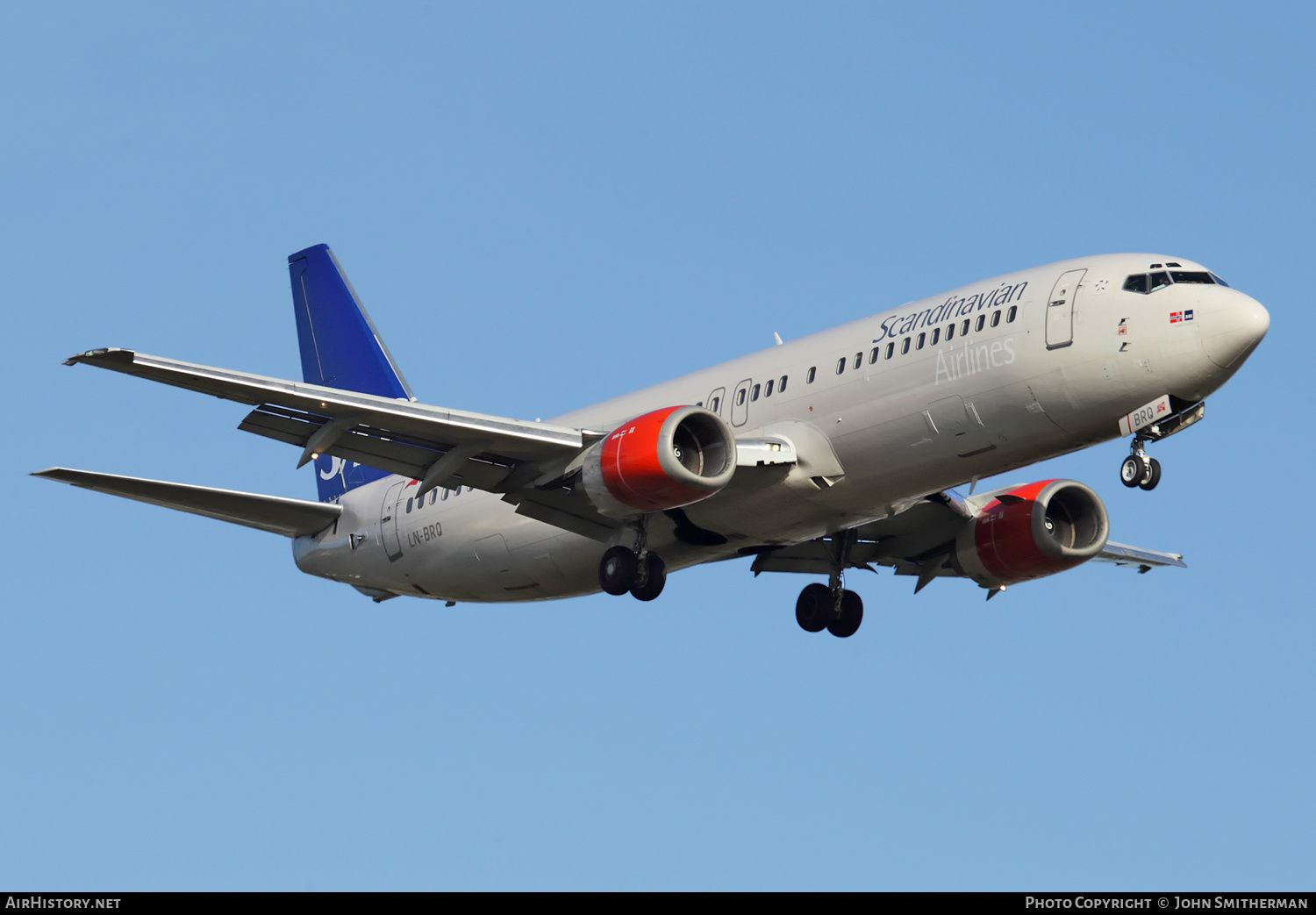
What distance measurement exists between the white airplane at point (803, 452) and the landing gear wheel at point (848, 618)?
0.17ft

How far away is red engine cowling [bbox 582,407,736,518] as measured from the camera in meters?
29.9

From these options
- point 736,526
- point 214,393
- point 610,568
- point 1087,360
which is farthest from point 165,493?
point 1087,360

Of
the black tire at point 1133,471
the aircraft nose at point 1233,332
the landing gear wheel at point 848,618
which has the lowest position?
the black tire at point 1133,471

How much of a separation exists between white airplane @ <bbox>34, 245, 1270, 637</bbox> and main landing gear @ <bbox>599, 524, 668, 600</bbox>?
0.05 m

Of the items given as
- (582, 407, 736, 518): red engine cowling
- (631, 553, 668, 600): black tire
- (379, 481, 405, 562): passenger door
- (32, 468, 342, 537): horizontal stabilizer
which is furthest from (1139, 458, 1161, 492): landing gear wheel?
(32, 468, 342, 537): horizontal stabilizer

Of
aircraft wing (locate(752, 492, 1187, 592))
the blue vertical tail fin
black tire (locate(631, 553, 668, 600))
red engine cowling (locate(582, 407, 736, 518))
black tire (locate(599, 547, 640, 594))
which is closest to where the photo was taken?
red engine cowling (locate(582, 407, 736, 518))

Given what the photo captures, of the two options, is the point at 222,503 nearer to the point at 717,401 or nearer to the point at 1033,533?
the point at 717,401

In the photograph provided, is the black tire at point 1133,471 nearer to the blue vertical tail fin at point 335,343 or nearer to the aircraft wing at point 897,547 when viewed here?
the aircraft wing at point 897,547

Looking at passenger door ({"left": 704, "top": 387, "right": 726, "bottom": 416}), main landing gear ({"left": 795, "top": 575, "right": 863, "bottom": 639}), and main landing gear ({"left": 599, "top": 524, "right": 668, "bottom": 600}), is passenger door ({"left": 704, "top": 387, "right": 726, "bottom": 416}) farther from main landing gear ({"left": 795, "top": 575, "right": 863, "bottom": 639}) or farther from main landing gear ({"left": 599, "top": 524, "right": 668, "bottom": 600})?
main landing gear ({"left": 795, "top": 575, "right": 863, "bottom": 639})

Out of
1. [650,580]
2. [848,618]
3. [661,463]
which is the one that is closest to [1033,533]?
[848,618]

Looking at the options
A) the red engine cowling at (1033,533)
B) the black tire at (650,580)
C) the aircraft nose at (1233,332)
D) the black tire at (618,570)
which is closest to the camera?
the aircraft nose at (1233,332)

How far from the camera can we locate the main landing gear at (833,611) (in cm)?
3691

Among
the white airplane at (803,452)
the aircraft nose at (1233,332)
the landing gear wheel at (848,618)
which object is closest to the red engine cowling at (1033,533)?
the white airplane at (803,452)
